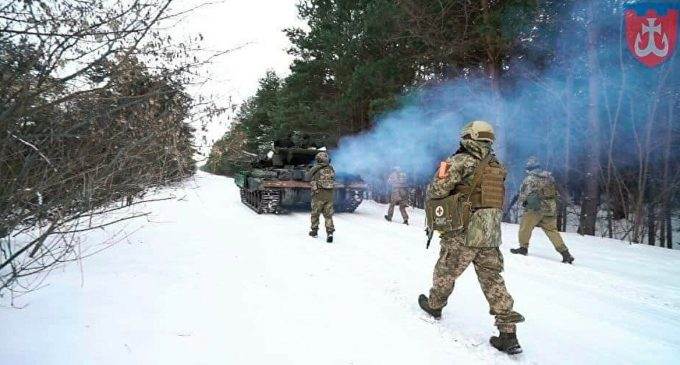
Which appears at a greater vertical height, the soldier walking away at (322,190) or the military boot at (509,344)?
the soldier walking away at (322,190)

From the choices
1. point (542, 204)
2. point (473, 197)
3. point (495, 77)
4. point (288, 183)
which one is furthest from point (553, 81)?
point (473, 197)

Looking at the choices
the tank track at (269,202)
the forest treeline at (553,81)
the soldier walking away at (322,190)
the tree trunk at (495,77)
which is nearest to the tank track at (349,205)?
the tank track at (269,202)

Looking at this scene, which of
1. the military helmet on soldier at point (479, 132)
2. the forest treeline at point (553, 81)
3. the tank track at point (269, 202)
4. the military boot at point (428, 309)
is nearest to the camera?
the military helmet on soldier at point (479, 132)

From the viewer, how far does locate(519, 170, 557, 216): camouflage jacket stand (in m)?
7.05

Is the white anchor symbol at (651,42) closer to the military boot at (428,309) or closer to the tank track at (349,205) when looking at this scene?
the military boot at (428,309)

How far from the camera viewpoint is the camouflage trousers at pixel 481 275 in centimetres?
337

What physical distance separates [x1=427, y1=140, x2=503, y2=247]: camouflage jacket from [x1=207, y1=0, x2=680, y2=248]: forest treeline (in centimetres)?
630

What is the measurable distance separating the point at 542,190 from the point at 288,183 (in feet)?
23.0

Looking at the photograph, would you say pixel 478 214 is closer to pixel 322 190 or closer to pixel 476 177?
pixel 476 177

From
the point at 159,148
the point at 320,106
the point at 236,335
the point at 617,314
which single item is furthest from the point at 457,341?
the point at 320,106

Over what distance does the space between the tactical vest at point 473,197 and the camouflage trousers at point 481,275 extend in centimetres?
16

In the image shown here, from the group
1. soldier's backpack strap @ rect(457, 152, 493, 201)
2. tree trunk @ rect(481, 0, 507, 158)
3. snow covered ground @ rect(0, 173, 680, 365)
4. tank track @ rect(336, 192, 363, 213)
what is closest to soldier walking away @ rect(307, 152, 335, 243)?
snow covered ground @ rect(0, 173, 680, 365)

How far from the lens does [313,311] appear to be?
4.01 metres

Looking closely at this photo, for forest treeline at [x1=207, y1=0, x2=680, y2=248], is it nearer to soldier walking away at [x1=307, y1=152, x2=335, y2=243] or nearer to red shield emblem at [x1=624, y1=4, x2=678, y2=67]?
soldier walking away at [x1=307, y1=152, x2=335, y2=243]
